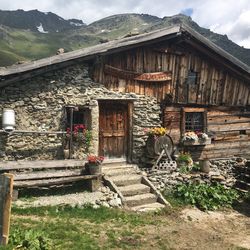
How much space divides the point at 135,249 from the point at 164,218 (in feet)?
8.52

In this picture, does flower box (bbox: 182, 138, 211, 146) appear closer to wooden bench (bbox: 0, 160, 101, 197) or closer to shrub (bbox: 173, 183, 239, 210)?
Result: shrub (bbox: 173, 183, 239, 210)

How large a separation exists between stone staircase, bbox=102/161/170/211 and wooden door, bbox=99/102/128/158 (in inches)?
33.9

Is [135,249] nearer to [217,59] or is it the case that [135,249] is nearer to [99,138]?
[99,138]

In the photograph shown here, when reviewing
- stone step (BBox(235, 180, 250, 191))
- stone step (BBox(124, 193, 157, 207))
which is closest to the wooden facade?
stone step (BBox(235, 180, 250, 191))

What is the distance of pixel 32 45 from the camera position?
146 metres

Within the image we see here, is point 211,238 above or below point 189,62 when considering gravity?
below

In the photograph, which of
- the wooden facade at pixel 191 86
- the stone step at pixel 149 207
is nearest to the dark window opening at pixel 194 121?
the wooden facade at pixel 191 86

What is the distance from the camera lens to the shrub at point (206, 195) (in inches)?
474

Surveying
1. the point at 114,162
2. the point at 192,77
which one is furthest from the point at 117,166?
the point at 192,77

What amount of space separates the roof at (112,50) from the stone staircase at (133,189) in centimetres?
424

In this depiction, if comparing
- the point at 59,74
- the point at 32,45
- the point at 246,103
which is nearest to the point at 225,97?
the point at 246,103

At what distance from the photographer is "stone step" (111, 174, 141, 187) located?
12.2m

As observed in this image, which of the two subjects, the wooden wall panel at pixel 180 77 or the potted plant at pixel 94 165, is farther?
the wooden wall panel at pixel 180 77

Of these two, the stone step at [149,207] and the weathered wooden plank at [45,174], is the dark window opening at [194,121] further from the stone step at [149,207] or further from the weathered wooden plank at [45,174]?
the weathered wooden plank at [45,174]
